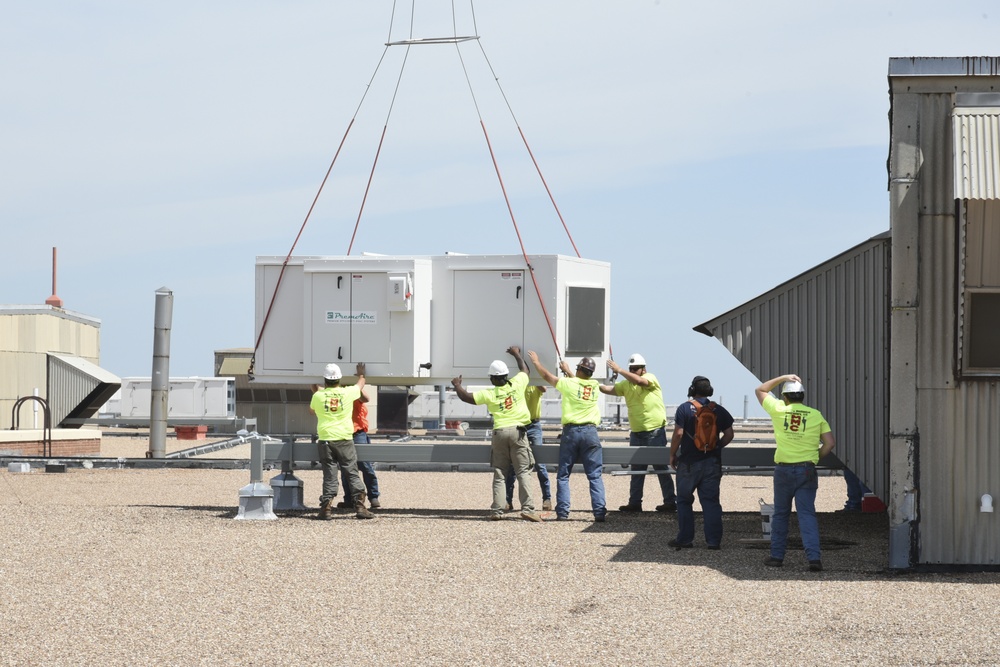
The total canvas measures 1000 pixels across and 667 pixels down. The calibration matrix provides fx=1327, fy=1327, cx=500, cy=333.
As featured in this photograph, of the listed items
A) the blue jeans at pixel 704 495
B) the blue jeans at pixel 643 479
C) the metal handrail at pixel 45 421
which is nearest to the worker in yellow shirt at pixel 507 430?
the blue jeans at pixel 643 479

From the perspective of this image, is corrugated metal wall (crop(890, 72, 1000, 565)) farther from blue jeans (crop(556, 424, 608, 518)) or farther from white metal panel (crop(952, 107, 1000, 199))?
blue jeans (crop(556, 424, 608, 518))

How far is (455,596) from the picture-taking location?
10.1 m

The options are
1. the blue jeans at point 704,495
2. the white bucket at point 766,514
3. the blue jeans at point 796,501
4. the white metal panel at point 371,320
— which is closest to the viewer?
the blue jeans at point 796,501

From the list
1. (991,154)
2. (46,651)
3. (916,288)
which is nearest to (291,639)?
(46,651)

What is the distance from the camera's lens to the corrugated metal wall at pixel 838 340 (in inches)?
497

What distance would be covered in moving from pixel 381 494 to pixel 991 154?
1097 cm

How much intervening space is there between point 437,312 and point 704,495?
4.65 meters

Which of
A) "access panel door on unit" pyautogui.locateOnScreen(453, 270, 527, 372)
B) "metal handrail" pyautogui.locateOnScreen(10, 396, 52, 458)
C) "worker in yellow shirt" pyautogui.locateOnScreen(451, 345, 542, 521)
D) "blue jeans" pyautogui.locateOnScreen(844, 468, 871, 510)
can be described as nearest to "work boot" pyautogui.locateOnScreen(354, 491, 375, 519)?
"worker in yellow shirt" pyautogui.locateOnScreen(451, 345, 542, 521)

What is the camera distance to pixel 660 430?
1633 cm

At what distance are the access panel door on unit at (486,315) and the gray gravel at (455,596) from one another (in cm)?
199

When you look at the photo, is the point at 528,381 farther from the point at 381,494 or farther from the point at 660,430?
the point at 381,494

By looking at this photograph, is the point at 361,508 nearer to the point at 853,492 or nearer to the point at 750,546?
the point at 750,546

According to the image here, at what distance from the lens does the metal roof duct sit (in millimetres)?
30672

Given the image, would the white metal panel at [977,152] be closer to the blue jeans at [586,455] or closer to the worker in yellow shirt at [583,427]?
the worker in yellow shirt at [583,427]
